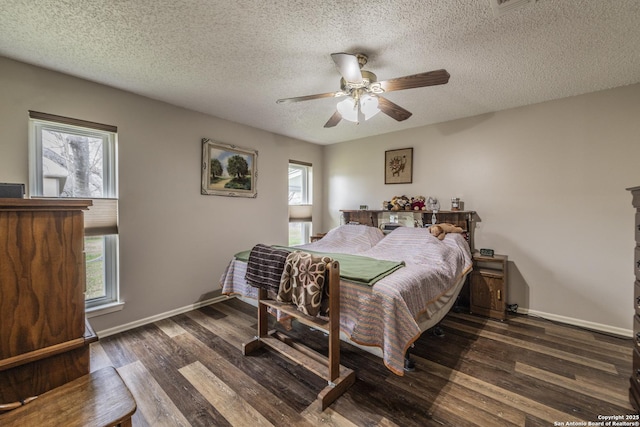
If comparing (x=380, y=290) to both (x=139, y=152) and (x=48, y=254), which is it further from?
(x=139, y=152)

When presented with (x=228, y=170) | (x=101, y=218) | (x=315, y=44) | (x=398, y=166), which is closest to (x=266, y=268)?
(x=315, y=44)

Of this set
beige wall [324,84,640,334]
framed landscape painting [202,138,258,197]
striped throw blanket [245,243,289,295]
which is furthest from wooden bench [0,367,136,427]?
beige wall [324,84,640,334]

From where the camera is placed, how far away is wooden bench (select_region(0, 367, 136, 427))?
820 mm

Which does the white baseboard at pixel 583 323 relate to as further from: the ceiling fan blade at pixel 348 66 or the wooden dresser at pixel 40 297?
the wooden dresser at pixel 40 297

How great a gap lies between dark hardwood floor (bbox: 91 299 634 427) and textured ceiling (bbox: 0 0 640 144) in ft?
8.10

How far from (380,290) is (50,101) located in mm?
3249

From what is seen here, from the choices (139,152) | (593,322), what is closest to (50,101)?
(139,152)

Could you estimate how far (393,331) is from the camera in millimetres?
1663

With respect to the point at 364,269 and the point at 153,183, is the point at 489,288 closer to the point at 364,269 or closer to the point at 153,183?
the point at 364,269

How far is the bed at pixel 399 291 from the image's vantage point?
5.58 feet

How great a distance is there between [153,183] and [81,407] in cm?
252

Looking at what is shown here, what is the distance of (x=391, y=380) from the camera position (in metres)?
1.94

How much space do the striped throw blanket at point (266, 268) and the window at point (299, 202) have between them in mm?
2367

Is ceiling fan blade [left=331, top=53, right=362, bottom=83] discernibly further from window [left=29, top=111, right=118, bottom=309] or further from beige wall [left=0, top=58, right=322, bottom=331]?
window [left=29, top=111, right=118, bottom=309]
